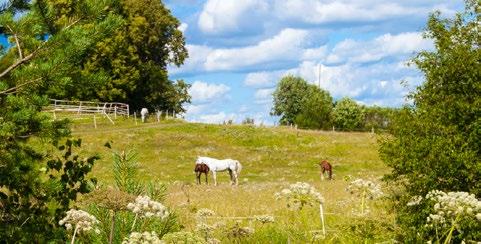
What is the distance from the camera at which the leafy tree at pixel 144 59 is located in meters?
75.6

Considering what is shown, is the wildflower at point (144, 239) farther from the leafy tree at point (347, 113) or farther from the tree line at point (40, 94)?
the leafy tree at point (347, 113)

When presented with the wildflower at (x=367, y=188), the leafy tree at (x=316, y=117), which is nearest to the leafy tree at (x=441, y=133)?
the wildflower at (x=367, y=188)

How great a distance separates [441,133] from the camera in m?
15.2

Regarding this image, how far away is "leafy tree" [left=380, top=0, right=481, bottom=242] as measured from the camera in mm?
14422

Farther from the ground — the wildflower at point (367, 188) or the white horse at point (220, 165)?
the wildflower at point (367, 188)

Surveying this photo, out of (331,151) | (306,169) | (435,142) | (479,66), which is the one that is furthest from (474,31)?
(331,151)

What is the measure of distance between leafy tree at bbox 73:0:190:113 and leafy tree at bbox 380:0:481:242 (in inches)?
2220

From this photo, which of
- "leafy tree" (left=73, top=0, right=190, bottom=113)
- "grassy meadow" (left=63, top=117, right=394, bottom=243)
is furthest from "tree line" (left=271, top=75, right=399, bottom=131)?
"leafy tree" (left=73, top=0, right=190, bottom=113)

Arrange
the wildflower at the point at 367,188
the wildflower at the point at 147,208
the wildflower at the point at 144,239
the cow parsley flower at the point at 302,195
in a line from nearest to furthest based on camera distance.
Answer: the wildflower at the point at 144,239, the wildflower at the point at 147,208, the cow parsley flower at the point at 302,195, the wildflower at the point at 367,188

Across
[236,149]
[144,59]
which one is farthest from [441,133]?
[144,59]

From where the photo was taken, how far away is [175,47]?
90.1m

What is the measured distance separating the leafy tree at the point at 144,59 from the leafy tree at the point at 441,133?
5638 centimetres

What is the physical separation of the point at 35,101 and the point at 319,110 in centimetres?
9628

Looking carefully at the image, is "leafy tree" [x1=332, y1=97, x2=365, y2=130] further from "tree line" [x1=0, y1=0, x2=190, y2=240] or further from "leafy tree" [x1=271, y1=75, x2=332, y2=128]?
"tree line" [x1=0, y1=0, x2=190, y2=240]
